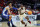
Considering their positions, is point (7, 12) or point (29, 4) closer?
point (7, 12)

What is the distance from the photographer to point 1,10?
4617 millimetres

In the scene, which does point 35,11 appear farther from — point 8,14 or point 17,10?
point 8,14

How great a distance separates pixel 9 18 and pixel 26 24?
0.67m

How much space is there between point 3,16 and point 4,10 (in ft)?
0.74

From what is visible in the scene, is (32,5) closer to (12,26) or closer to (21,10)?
(21,10)

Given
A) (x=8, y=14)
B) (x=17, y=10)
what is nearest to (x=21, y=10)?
(x=17, y=10)

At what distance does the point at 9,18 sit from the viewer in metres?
4.59

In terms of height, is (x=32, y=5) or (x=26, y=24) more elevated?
(x=32, y=5)

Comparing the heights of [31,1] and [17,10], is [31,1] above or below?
above

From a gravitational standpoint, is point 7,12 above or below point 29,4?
below

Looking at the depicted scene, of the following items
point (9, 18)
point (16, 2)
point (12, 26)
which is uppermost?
point (16, 2)

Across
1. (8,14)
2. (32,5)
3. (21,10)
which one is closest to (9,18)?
(8,14)

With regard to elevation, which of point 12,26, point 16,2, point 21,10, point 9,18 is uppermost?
point 16,2

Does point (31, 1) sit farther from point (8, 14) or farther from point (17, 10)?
point (8, 14)
